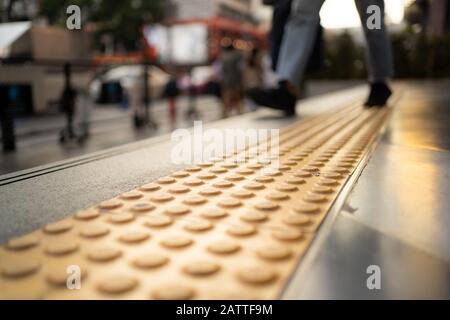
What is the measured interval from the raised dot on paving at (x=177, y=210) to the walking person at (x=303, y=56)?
186 cm

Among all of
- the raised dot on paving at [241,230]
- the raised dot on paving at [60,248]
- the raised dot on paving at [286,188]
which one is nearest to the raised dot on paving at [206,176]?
the raised dot on paving at [286,188]

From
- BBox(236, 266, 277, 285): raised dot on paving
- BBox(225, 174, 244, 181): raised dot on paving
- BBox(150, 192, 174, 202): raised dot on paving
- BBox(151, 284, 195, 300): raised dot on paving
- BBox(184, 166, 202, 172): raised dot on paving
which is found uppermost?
BBox(184, 166, 202, 172): raised dot on paving

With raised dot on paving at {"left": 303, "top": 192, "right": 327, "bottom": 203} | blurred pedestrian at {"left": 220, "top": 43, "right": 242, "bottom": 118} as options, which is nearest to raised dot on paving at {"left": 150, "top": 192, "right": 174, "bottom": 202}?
raised dot on paving at {"left": 303, "top": 192, "right": 327, "bottom": 203}

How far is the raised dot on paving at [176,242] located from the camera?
76 cm

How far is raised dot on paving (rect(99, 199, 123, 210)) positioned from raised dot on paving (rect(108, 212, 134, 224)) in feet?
0.22

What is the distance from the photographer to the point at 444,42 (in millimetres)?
11828

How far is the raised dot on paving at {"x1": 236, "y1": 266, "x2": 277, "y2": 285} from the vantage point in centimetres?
63

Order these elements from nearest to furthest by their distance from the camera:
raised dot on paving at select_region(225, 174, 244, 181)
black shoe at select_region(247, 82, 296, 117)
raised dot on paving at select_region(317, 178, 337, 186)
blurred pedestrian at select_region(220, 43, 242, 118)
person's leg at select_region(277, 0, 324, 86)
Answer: raised dot on paving at select_region(317, 178, 337, 186)
raised dot on paving at select_region(225, 174, 244, 181)
person's leg at select_region(277, 0, 324, 86)
black shoe at select_region(247, 82, 296, 117)
blurred pedestrian at select_region(220, 43, 242, 118)

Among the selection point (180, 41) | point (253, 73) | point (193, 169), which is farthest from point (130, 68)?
point (193, 169)

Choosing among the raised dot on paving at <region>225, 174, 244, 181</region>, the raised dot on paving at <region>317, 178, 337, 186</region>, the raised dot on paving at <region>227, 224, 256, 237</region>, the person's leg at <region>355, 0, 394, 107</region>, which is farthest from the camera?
the person's leg at <region>355, 0, 394, 107</region>

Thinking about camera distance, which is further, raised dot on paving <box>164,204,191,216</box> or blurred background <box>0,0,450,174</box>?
blurred background <box>0,0,450,174</box>

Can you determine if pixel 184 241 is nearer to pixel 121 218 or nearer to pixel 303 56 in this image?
pixel 121 218

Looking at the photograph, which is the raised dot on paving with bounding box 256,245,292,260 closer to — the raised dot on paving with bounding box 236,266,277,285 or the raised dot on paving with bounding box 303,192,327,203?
the raised dot on paving with bounding box 236,266,277,285

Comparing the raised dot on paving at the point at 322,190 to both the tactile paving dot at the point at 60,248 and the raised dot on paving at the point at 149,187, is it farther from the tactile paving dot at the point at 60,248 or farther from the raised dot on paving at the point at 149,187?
the tactile paving dot at the point at 60,248
